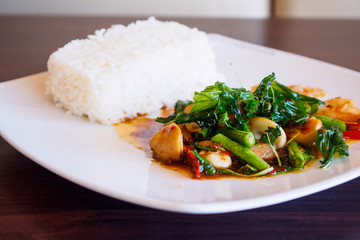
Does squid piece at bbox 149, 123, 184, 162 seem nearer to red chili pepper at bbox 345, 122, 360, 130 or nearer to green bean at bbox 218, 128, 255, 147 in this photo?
green bean at bbox 218, 128, 255, 147

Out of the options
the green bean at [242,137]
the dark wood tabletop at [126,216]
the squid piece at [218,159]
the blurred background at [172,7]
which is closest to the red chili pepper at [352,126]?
the dark wood tabletop at [126,216]

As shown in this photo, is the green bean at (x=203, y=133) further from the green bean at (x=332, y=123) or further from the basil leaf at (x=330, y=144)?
the green bean at (x=332, y=123)

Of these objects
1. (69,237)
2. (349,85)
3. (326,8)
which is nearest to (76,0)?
(326,8)

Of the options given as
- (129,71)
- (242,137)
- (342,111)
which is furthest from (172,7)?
(242,137)

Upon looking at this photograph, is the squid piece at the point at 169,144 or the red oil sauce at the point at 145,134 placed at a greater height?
the squid piece at the point at 169,144

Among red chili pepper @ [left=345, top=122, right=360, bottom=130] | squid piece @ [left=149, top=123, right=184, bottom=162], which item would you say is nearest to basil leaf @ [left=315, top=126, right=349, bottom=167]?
red chili pepper @ [left=345, top=122, right=360, bottom=130]

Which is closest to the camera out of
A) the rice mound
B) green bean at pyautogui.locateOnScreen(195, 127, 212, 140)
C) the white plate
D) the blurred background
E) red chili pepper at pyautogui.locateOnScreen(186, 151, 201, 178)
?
the white plate
